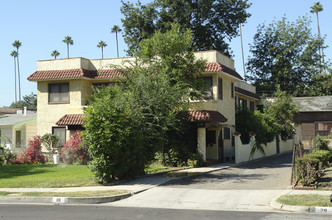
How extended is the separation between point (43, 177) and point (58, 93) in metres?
11.3

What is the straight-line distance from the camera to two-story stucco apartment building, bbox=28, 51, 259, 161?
84.6 ft

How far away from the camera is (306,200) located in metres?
12.2

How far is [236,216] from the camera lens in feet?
34.3

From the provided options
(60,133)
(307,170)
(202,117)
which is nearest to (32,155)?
(60,133)

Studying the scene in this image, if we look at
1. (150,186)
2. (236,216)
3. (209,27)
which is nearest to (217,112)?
(150,186)

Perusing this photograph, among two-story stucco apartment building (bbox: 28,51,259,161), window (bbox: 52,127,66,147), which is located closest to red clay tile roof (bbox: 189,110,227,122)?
two-story stucco apartment building (bbox: 28,51,259,161)

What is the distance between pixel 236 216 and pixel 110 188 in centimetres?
645

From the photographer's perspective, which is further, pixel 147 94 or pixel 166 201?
pixel 147 94

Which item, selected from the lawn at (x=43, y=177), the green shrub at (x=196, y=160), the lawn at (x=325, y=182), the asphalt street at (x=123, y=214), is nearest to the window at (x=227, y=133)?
the green shrub at (x=196, y=160)

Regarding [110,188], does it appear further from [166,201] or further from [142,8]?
[142,8]

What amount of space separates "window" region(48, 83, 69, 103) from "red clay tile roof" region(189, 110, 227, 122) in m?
9.80

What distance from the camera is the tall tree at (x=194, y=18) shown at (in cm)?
4119

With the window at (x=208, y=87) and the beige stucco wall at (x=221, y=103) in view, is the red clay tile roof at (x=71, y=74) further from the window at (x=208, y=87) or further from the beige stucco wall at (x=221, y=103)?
the beige stucco wall at (x=221, y=103)

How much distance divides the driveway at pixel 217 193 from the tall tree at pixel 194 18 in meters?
24.7
